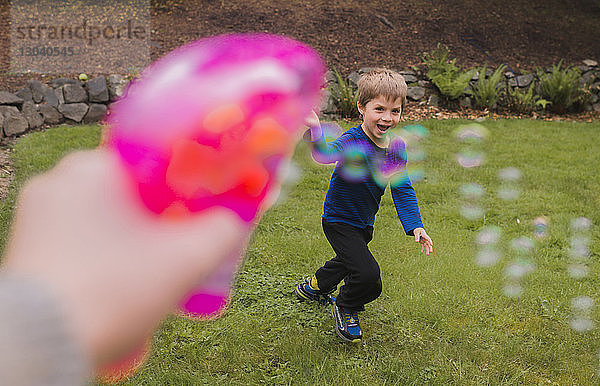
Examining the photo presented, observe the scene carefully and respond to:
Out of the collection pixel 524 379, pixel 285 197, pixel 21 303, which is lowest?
pixel 285 197

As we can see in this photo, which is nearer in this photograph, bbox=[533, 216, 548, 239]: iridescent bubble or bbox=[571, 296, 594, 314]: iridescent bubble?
bbox=[571, 296, 594, 314]: iridescent bubble

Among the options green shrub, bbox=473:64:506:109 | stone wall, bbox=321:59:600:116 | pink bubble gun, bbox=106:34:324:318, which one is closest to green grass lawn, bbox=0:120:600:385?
pink bubble gun, bbox=106:34:324:318

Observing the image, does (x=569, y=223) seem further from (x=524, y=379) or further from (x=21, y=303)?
(x=21, y=303)

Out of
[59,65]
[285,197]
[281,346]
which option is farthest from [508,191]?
[59,65]

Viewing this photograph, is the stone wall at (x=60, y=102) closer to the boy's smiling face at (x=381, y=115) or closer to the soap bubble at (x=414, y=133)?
the soap bubble at (x=414, y=133)

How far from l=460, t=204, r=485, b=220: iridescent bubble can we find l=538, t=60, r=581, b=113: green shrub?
4678 mm

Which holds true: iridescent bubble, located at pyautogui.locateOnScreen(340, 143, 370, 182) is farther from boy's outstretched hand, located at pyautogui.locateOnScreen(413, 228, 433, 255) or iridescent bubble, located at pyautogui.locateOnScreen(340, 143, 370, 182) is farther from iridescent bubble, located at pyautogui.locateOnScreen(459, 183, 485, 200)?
iridescent bubble, located at pyautogui.locateOnScreen(459, 183, 485, 200)

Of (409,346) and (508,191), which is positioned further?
(508,191)

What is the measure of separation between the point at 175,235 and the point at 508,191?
231 inches

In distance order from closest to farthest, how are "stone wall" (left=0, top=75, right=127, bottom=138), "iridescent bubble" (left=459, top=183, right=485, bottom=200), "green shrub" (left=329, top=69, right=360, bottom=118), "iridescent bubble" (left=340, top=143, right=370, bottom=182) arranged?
"iridescent bubble" (left=340, top=143, right=370, bottom=182), "iridescent bubble" (left=459, top=183, right=485, bottom=200), "stone wall" (left=0, top=75, right=127, bottom=138), "green shrub" (left=329, top=69, right=360, bottom=118)

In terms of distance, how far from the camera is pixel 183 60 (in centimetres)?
60

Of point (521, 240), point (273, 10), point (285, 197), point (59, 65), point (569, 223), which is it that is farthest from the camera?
point (273, 10)

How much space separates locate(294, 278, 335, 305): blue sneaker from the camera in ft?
12.6

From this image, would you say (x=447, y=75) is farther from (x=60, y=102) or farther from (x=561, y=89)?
(x=60, y=102)
